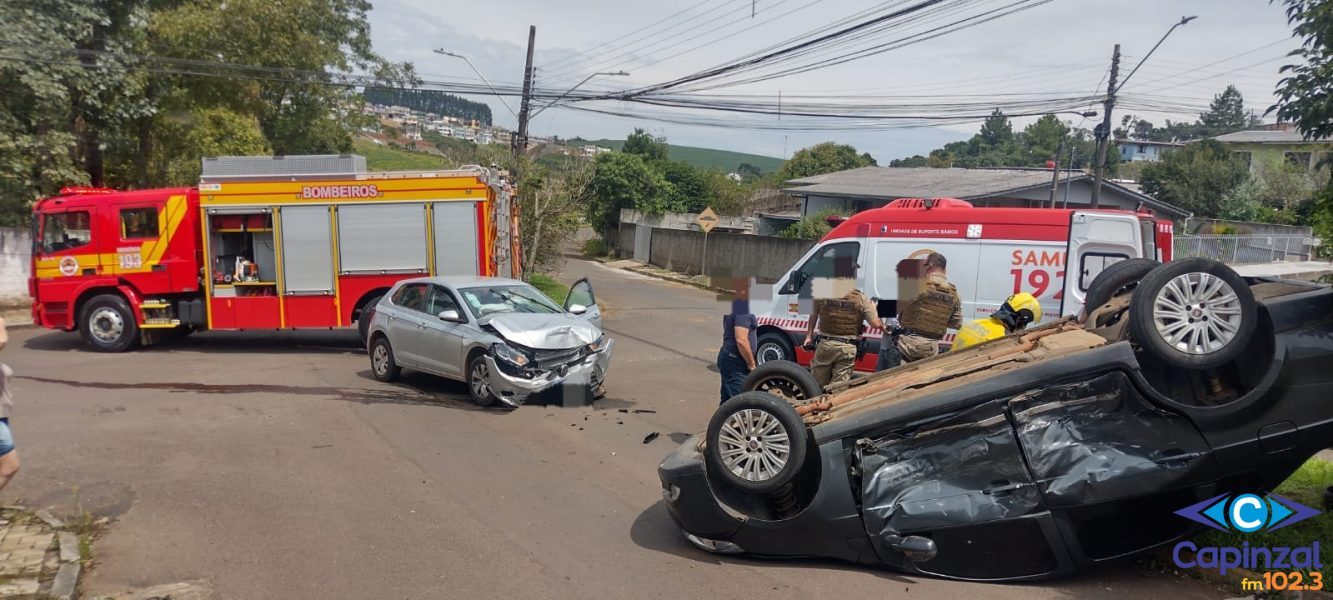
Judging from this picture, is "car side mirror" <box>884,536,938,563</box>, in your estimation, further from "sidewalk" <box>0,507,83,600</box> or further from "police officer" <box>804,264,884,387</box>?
"sidewalk" <box>0,507,83,600</box>

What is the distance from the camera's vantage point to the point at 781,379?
666 centimetres

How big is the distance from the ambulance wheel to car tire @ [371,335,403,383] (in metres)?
5.75

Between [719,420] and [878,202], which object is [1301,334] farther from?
[878,202]

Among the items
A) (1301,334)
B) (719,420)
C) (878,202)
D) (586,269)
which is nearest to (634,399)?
(719,420)

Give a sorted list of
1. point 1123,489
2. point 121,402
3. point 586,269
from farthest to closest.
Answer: point 586,269 → point 121,402 → point 1123,489

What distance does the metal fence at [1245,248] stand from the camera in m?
24.3

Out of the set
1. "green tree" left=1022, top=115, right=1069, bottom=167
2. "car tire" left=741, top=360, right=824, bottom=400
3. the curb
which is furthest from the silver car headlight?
"green tree" left=1022, top=115, right=1069, bottom=167

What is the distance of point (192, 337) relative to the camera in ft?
54.2

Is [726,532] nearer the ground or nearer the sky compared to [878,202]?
nearer the ground

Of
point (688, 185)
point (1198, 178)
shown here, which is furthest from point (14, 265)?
point (1198, 178)

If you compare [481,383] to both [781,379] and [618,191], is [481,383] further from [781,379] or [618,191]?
[618,191]

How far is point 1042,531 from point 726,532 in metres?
1.72

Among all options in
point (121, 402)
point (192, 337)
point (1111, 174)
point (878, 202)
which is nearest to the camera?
point (121, 402)

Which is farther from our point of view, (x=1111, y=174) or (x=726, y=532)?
(x=1111, y=174)
